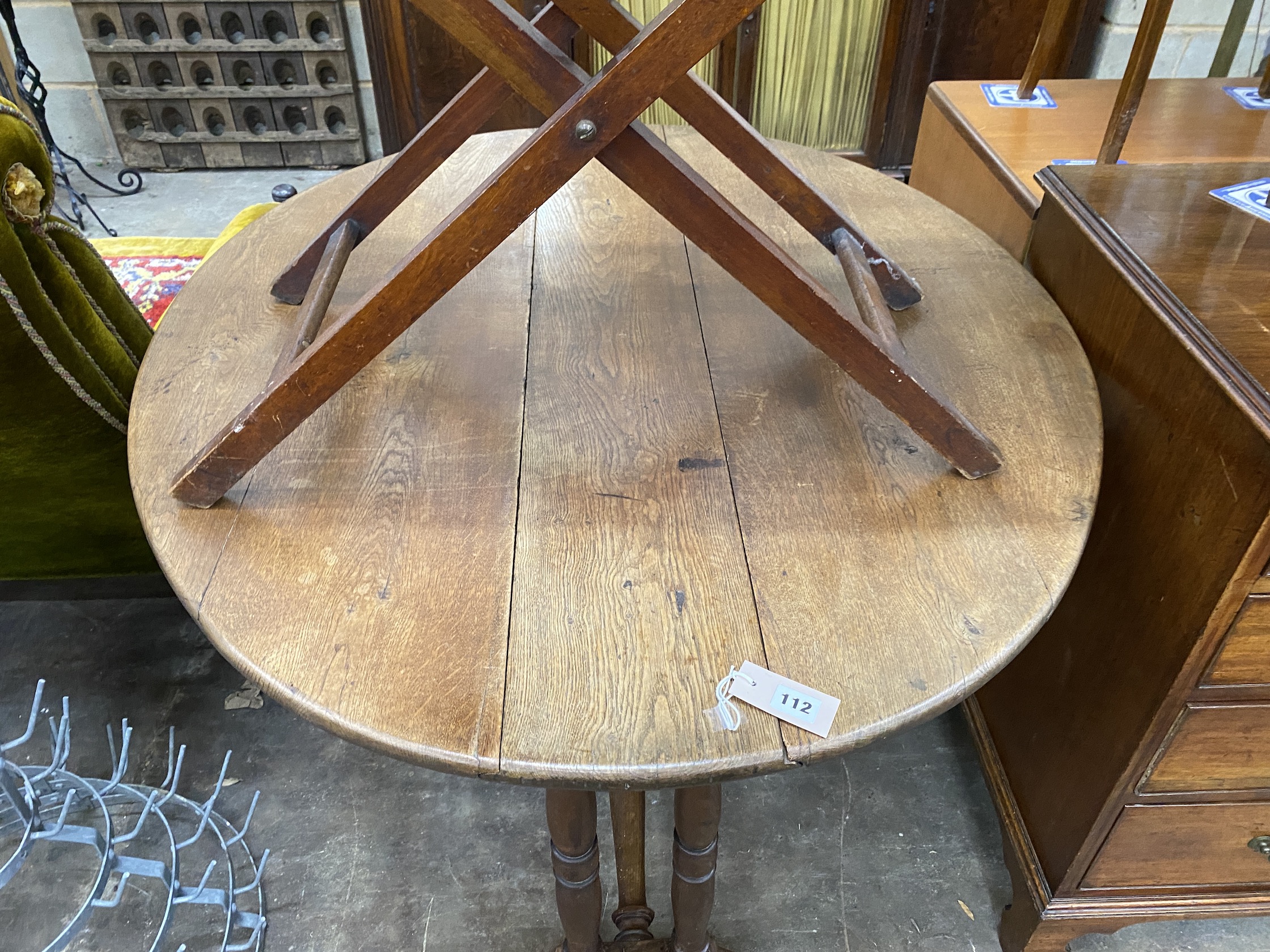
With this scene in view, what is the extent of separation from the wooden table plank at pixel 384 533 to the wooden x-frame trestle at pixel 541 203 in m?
0.08

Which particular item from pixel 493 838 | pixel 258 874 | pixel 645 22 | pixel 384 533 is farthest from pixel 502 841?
pixel 645 22

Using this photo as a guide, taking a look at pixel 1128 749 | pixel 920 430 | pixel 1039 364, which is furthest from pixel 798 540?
pixel 1128 749

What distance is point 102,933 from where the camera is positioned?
133 cm

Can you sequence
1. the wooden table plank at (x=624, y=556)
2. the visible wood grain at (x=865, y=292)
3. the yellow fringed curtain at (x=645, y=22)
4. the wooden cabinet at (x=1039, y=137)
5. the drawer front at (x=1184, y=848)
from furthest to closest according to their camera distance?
the yellow fringed curtain at (x=645, y=22) → the wooden cabinet at (x=1039, y=137) → the drawer front at (x=1184, y=848) → the visible wood grain at (x=865, y=292) → the wooden table plank at (x=624, y=556)

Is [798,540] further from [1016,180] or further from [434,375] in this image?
[1016,180]

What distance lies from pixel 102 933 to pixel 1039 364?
1557 mm

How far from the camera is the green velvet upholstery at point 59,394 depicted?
3.59 feet

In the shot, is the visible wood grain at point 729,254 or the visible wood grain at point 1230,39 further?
the visible wood grain at point 1230,39

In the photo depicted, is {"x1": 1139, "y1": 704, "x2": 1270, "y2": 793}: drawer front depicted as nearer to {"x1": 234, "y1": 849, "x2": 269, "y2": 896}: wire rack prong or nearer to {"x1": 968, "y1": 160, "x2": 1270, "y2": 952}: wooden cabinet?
{"x1": 968, "y1": 160, "x2": 1270, "y2": 952}: wooden cabinet

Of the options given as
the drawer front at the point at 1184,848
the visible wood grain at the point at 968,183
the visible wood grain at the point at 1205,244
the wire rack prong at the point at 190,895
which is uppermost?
the visible wood grain at the point at 1205,244

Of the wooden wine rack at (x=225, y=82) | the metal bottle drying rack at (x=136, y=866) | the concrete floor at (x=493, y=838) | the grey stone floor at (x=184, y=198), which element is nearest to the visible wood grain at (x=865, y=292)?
the concrete floor at (x=493, y=838)

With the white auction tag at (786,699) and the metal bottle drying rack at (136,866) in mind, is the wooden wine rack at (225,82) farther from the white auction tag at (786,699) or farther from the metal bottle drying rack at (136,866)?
the white auction tag at (786,699)

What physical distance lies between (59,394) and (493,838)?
0.94m

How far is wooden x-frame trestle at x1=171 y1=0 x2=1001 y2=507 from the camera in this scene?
709 mm
